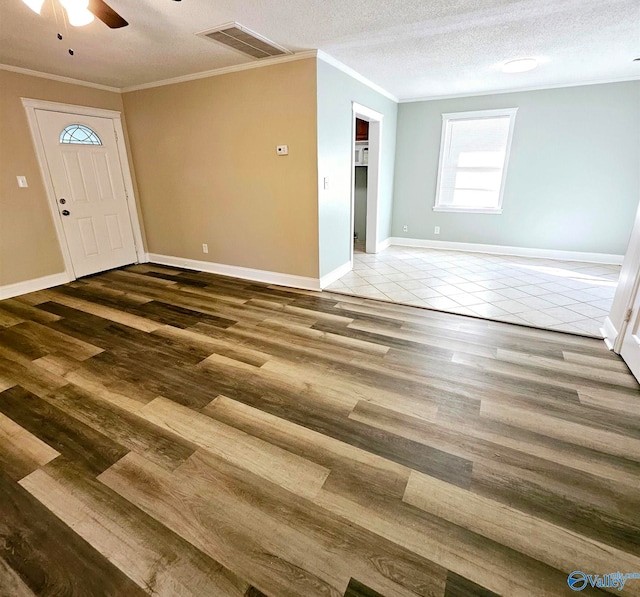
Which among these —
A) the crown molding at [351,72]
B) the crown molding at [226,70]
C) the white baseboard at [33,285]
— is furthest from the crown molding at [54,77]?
the crown molding at [351,72]

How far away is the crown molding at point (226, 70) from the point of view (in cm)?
341

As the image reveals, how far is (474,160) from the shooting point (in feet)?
18.5

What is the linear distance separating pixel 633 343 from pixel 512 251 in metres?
3.62

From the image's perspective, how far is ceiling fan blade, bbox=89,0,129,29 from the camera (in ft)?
6.21

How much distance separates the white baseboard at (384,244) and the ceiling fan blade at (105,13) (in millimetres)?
4596

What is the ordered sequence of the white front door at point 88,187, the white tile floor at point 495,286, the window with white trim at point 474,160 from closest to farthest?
the white tile floor at point 495,286 < the white front door at point 88,187 < the window with white trim at point 474,160

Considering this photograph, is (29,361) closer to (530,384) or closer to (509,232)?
(530,384)

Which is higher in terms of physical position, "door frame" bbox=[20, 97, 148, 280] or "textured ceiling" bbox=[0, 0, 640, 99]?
"textured ceiling" bbox=[0, 0, 640, 99]

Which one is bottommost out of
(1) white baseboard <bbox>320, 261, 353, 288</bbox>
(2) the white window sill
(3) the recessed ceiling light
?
(1) white baseboard <bbox>320, 261, 353, 288</bbox>

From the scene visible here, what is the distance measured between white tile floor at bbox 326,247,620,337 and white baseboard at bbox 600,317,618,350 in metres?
0.05

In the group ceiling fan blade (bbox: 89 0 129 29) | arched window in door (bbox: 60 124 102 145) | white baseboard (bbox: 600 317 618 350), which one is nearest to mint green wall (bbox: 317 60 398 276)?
ceiling fan blade (bbox: 89 0 129 29)

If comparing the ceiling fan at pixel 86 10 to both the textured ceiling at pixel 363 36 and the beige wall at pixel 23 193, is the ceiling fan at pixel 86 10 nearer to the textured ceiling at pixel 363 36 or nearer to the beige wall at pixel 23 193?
the textured ceiling at pixel 363 36

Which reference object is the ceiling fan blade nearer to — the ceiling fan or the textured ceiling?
the ceiling fan

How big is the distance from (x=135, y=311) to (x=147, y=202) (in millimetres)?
2391
